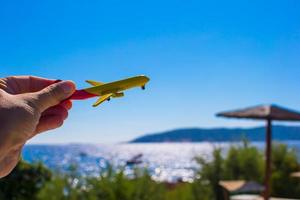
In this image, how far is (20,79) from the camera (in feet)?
3.22

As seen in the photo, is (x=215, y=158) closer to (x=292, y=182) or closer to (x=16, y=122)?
(x=292, y=182)

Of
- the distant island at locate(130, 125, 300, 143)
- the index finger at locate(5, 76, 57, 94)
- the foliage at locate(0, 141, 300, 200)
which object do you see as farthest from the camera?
the distant island at locate(130, 125, 300, 143)

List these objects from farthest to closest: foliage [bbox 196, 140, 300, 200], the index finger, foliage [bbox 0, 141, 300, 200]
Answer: foliage [bbox 196, 140, 300, 200] → foliage [bbox 0, 141, 300, 200] → the index finger

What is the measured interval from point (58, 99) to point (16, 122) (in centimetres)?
14

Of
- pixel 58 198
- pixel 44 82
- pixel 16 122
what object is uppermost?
pixel 44 82

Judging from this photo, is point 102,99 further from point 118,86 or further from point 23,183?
point 23,183

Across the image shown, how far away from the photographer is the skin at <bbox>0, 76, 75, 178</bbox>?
745 millimetres

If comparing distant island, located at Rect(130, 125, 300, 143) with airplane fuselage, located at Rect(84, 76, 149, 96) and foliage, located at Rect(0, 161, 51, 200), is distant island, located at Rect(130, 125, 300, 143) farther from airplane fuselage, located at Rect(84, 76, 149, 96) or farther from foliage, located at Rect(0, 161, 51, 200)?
airplane fuselage, located at Rect(84, 76, 149, 96)

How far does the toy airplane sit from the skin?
0.08ft

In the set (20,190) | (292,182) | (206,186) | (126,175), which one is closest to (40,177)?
(20,190)

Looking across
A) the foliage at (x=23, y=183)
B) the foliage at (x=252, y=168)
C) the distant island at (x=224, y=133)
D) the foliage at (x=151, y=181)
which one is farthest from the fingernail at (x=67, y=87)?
the distant island at (x=224, y=133)

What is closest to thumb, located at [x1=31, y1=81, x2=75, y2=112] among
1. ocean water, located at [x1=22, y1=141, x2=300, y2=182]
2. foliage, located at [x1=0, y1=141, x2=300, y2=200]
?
ocean water, located at [x1=22, y1=141, x2=300, y2=182]

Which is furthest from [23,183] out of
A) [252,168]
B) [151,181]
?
[252,168]

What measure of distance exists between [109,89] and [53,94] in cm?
10
